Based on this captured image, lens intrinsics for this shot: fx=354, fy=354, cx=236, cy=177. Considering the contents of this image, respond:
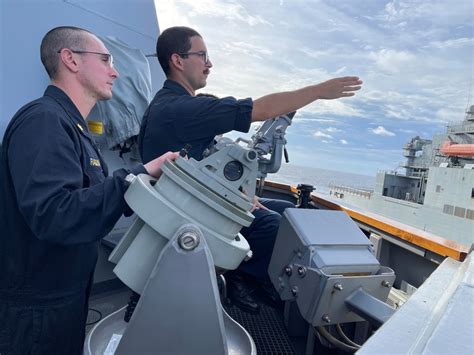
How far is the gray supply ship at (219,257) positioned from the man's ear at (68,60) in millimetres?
646

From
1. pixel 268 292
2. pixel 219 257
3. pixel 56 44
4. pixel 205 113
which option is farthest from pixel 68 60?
pixel 268 292

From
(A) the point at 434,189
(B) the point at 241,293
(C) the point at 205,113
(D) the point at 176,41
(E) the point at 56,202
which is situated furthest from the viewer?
(A) the point at 434,189

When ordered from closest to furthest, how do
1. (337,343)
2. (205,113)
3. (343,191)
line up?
(337,343), (205,113), (343,191)

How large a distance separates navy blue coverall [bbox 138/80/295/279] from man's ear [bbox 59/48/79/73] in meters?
0.52

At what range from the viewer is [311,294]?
145cm

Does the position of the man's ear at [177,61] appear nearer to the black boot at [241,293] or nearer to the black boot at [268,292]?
the black boot at [241,293]

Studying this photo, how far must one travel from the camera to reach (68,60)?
137cm

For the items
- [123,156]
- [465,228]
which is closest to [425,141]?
[465,228]

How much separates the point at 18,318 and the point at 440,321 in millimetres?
1267

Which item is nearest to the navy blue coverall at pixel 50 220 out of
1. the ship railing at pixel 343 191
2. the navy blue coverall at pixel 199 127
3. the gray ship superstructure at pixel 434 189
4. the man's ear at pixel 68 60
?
the man's ear at pixel 68 60

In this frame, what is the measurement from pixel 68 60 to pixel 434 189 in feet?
70.1

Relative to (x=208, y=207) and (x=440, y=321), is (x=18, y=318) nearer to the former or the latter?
(x=208, y=207)

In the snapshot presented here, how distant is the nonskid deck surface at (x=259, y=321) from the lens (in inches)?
81.2

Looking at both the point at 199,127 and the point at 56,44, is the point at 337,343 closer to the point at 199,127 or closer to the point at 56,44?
the point at 199,127
